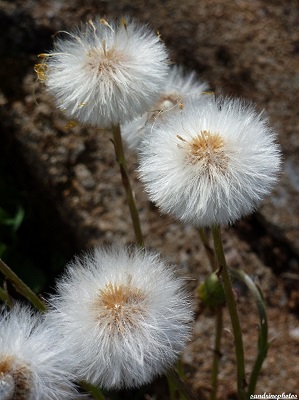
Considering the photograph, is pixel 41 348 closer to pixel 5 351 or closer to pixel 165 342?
pixel 5 351

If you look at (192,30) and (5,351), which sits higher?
(192,30)

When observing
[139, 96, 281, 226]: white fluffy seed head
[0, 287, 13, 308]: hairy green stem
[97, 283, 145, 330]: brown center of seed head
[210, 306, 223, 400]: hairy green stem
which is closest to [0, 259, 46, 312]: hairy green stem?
[0, 287, 13, 308]: hairy green stem

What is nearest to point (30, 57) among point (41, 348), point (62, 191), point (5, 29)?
point (5, 29)

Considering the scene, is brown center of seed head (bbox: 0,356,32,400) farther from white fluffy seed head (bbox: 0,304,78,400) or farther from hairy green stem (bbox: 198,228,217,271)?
hairy green stem (bbox: 198,228,217,271)

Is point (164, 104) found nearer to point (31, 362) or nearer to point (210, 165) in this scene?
point (210, 165)

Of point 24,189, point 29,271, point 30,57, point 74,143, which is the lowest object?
point 29,271

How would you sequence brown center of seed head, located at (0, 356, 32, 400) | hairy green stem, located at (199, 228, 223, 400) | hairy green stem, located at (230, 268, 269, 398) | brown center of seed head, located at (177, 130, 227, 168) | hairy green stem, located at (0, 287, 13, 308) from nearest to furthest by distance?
brown center of seed head, located at (0, 356, 32, 400) < brown center of seed head, located at (177, 130, 227, 168) < hairy green stem, located at (0, 287, 13, 308) < hairy green stem, located at (230, 268, 269, 398) < hairy green stem, located at (199, 228, 223, 400)

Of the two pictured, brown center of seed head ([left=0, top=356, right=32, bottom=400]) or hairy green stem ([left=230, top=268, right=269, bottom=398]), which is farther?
hairy green stem ([left=230, top=268, right=269, bottom=398])
